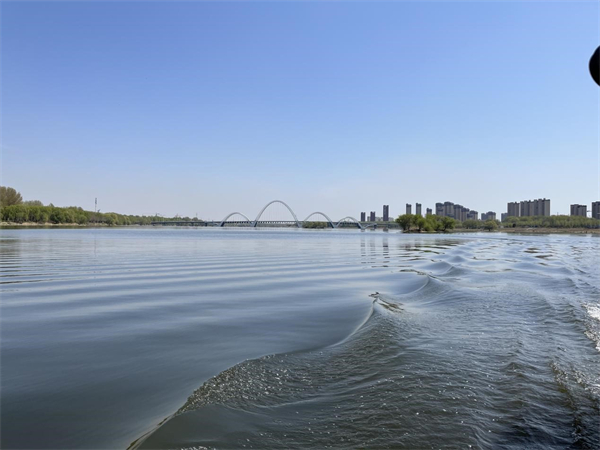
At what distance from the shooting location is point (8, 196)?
176 meters

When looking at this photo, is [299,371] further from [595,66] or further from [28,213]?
[28,213]

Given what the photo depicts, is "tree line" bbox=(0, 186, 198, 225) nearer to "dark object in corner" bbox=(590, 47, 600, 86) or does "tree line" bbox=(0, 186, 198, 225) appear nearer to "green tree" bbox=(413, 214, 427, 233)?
"green tree" bbox=(413, 214, 427, 233)

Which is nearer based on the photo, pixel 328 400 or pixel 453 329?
pixel 328 400

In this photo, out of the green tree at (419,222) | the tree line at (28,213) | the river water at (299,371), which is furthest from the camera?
the green tree at (419,222)

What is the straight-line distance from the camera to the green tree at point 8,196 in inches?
6727

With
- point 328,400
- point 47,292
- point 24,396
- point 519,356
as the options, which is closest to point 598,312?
point 519,356

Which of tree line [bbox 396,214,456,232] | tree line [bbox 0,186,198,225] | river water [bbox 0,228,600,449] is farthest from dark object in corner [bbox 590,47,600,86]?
tree line [bbox 0,186,198,225]

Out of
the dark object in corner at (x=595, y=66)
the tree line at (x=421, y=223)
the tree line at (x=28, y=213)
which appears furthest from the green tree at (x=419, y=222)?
the dark object in corner at (x=595, y=66)

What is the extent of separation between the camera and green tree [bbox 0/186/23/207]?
171 metres

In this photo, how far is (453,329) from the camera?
29.3 feet

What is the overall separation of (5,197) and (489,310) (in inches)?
8351

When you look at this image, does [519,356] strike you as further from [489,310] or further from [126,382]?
[126,382]

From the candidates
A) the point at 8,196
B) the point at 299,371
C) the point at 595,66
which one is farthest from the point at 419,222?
the point at 8,196

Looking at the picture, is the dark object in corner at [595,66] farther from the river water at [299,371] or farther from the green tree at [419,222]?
the green tree at [419,222]
